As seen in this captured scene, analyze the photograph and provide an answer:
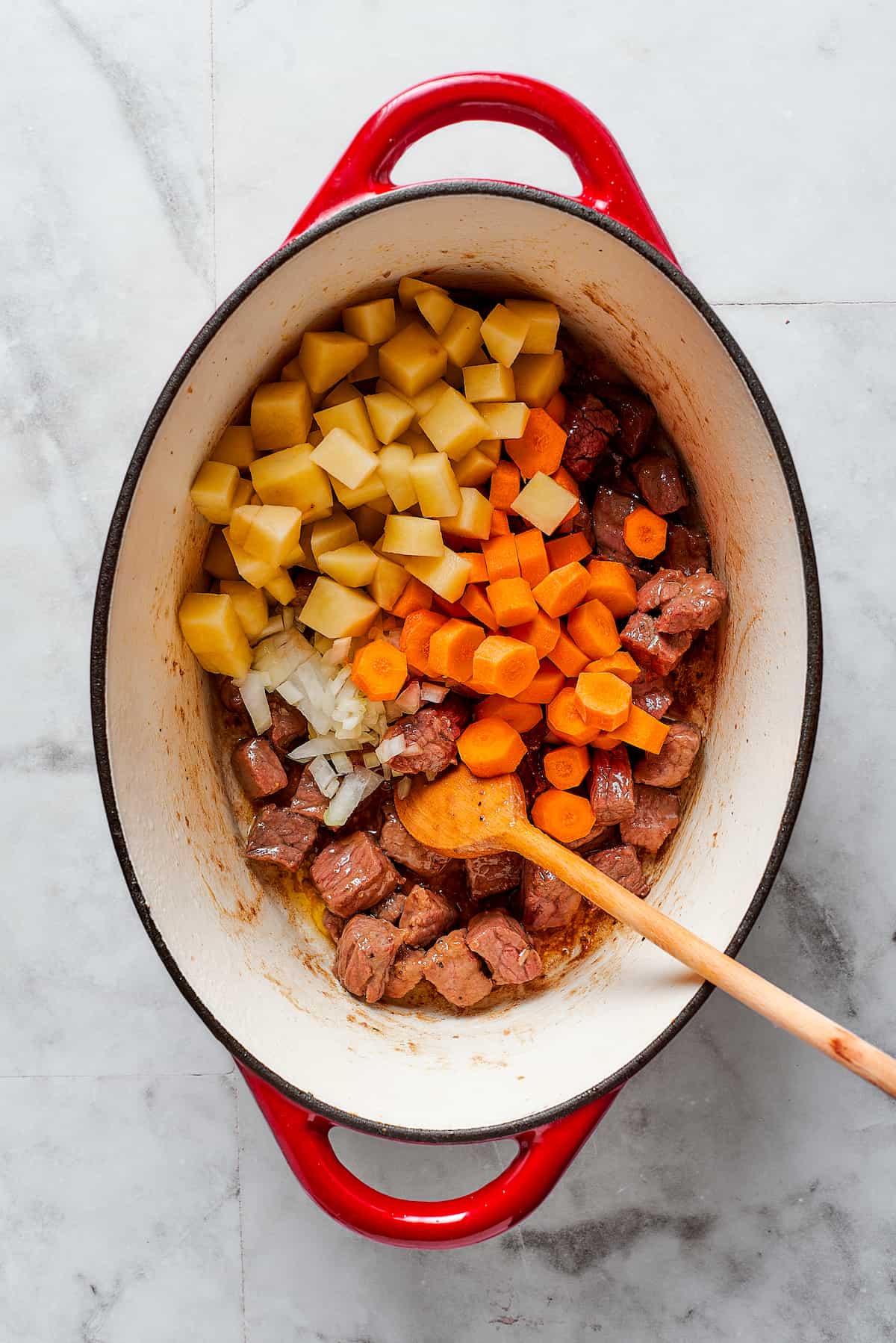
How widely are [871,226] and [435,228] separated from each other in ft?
3.29

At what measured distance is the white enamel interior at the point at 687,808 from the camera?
1508 millimetres

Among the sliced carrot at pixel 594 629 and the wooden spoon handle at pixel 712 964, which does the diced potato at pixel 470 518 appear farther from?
the wooden spoon handle at pixel 712 964

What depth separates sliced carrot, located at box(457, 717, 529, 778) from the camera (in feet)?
5.74

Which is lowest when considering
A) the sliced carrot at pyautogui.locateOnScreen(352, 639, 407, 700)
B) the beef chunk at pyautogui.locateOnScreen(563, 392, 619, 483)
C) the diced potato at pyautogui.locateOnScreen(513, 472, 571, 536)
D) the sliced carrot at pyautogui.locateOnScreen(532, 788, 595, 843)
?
the sliced carrot at pyautogui.locateOnScreen(532, 788, 595, 843)

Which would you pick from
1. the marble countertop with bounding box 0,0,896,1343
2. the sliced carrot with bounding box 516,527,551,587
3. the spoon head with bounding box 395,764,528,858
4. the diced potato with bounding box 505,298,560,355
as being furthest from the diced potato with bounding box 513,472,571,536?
the marble countertop with bounding box 0,0,896,1343

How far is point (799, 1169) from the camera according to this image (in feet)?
6.75

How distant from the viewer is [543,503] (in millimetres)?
1746

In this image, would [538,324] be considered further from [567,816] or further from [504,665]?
[567,816]

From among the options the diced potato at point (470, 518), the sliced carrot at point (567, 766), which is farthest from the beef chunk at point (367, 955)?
the diced potato at point (470, 518)

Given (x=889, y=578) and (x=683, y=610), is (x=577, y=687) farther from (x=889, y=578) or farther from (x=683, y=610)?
(x=889, y=578)

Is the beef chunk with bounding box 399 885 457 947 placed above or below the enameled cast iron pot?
below

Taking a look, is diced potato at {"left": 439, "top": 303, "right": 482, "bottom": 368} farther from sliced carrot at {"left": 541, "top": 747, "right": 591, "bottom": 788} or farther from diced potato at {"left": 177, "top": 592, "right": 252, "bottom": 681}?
sliced carrot at {"left": 541, "top": 747, "right": 591, "bottom": 788}

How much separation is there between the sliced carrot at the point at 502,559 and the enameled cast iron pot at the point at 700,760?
378mm

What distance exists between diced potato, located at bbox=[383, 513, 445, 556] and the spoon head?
40 centimetres
